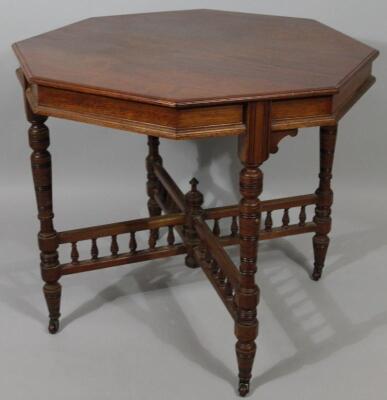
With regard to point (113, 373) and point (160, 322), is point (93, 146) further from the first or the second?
point (113, 373)

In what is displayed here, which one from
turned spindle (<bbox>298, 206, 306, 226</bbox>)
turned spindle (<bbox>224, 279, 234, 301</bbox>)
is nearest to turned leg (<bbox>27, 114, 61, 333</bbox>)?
turned spindle (<bbox>224, 279, 234, 301</bbox>)

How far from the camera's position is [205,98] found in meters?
1.57

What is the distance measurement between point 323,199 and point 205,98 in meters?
0.93

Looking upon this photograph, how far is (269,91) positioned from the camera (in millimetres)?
1612

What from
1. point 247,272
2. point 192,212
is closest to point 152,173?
point 192,212

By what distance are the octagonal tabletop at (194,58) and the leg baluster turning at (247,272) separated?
8.3 inches

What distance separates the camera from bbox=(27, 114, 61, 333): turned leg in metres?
1.98

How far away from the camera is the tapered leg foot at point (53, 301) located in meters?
2.18

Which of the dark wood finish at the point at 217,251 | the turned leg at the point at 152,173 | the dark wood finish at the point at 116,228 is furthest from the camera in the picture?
the turned leg at the point at 152,173

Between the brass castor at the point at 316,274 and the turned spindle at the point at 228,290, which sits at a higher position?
the turned spindle at the point at 228,290

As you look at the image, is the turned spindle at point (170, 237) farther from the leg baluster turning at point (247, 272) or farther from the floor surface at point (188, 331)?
the leg baluster turning at point (247, 272)

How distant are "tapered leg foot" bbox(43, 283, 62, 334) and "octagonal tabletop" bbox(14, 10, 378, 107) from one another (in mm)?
655

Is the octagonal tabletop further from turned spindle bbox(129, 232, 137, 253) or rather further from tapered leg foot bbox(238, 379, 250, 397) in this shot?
tapered leg foot bbox(238, 379, 250, 397)

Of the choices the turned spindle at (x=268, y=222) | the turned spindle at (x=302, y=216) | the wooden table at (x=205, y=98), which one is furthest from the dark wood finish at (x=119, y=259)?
the turned spindle at (x=302, y=216)
